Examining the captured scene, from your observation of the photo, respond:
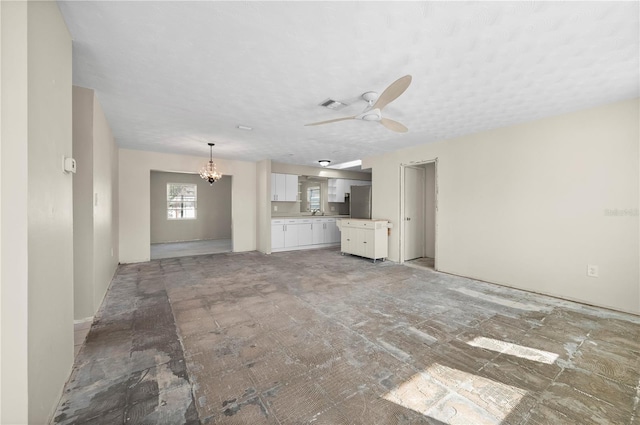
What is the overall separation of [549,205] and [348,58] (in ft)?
11.1

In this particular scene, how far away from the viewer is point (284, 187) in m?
7.21

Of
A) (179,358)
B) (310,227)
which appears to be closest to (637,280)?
(179,358)

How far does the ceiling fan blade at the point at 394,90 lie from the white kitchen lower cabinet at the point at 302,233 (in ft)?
15.9

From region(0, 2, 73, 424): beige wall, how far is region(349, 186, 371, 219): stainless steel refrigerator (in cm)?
636

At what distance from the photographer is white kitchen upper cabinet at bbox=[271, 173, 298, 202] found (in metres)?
7.02

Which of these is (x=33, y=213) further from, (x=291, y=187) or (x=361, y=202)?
(x=361, y=202)

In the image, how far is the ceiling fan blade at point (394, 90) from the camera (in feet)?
6.41

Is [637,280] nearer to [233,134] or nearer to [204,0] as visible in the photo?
[204,0]

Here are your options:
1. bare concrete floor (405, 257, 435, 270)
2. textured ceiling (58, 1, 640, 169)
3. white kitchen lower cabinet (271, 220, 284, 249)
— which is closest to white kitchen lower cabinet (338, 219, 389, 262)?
bare concrete floor (405, 257, 435, 270)

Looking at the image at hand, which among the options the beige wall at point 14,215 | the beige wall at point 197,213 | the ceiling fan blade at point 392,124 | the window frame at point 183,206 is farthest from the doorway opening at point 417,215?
the window frame at point 183,206

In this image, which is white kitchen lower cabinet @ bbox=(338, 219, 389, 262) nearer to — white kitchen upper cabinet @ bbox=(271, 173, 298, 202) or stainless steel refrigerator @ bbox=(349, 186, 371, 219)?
stainless steel refrigerator @ bbox=(349, 186, 371, 219)

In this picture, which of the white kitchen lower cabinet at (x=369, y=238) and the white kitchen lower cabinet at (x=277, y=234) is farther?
the white kitchen lower cabinet at (x=277, y=234)

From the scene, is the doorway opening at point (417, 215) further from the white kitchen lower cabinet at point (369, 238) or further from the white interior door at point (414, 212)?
the white kitchen lower cabinet at point (369, 238)

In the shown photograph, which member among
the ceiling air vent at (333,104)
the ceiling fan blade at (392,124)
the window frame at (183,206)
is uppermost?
the ceiling air vent at (333,104)
